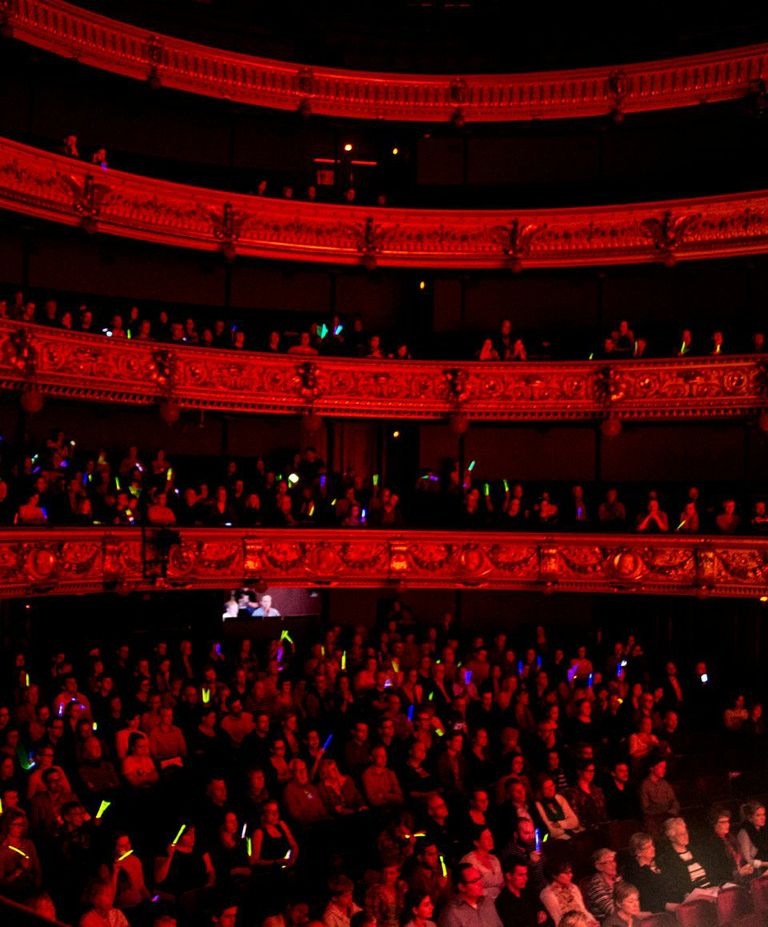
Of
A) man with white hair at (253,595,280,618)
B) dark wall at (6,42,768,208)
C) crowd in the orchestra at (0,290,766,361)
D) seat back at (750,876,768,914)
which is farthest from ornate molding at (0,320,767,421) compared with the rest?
seat back at (750,876,768,914)

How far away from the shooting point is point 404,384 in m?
18.2

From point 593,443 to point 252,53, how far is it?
908 cm

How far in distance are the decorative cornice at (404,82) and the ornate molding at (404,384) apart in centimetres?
457

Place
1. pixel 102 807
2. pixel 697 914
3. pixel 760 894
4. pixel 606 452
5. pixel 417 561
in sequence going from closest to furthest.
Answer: pixel 697 914 → pixel 760 894 → pixel 102 807 → pixel 417 561 → pixel 606 452

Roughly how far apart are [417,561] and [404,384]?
287cm

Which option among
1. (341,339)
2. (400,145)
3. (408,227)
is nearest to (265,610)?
(341,339)

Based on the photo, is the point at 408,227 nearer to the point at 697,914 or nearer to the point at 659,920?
the point at 697,914

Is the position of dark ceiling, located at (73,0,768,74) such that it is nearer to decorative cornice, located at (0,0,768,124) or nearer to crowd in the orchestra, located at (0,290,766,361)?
decorative cornice, located at (0,0,768,124)

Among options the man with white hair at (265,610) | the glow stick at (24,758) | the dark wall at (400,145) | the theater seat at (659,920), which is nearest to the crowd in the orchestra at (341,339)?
the dark wall at (400,145)

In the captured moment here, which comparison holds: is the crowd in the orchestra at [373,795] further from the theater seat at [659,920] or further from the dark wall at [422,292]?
the dark wall at [422,292]

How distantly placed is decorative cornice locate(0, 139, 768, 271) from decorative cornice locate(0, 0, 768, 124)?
6.62 feet

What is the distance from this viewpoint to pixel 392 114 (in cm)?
1978

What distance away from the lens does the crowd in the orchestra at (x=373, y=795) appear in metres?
8.03

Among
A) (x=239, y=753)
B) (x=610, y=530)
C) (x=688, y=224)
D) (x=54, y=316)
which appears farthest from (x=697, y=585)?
(x=54, y=316)
